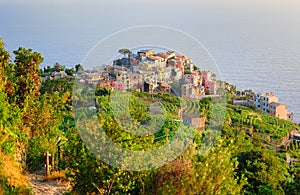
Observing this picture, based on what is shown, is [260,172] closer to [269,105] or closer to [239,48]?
[269,105]

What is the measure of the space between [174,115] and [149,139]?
1791 mm

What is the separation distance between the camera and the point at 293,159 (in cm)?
1018

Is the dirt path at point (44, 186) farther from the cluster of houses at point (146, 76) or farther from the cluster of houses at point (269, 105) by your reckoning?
the cluster of houses at point (269, 105)

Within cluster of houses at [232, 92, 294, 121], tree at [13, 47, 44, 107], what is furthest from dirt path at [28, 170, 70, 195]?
cluster of houses at [232, 92, 294, 121]

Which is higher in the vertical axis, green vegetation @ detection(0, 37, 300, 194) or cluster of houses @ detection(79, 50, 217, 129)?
cluster of houses @ detection(79, 50, 217, 129)

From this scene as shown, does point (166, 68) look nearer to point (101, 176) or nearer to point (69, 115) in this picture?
point (101, 176)

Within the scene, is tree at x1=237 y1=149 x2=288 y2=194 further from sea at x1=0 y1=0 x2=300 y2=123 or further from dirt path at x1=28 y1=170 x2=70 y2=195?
sea at x1=0 y1=0 x2=300 y2=123

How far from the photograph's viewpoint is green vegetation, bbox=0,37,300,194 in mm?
2812

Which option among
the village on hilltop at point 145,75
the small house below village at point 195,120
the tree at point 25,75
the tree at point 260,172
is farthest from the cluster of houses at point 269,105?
the tree at point 25,75

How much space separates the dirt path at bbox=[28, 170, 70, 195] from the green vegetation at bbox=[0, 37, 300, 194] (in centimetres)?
16

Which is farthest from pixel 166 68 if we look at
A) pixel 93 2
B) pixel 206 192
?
pixel 93 2

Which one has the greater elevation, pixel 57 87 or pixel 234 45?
pixel 234 45

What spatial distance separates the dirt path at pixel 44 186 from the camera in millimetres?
4102

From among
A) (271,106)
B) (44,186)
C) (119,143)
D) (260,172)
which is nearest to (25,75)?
(44,186)
